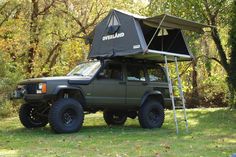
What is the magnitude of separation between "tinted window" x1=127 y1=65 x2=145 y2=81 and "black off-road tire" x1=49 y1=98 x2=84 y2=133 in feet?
6.80

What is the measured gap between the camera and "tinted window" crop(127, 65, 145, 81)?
12398 millimetres

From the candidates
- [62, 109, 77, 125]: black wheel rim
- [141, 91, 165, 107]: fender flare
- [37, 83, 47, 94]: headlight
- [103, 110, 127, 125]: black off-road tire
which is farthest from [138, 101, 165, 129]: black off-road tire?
[37, 83, 47, 94]: headlight

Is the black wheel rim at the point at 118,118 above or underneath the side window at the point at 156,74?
underneath

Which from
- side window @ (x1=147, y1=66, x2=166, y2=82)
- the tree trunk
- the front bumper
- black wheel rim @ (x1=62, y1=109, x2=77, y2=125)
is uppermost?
the tree trunk

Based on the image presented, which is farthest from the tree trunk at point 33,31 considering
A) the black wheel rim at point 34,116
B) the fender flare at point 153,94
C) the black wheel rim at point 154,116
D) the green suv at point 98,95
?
the black wheel rim at point 154,116

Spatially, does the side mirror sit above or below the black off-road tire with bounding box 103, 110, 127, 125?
above

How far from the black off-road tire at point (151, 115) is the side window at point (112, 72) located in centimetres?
119

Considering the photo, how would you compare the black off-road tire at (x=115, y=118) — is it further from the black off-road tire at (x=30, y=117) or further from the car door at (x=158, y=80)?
the black off-road tire at (x=30, y=117)

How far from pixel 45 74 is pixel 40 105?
12769 mm

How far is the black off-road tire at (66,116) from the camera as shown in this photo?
1053 centimetres

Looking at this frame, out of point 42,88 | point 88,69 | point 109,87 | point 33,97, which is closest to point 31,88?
point 33,97

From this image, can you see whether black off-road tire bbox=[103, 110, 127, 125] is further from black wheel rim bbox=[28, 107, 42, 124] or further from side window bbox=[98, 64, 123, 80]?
black wheel rim bbox=[28, 107, 42, 124]

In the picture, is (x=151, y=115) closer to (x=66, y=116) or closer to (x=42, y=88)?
(x=66, y=116)

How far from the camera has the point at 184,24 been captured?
11.9m
